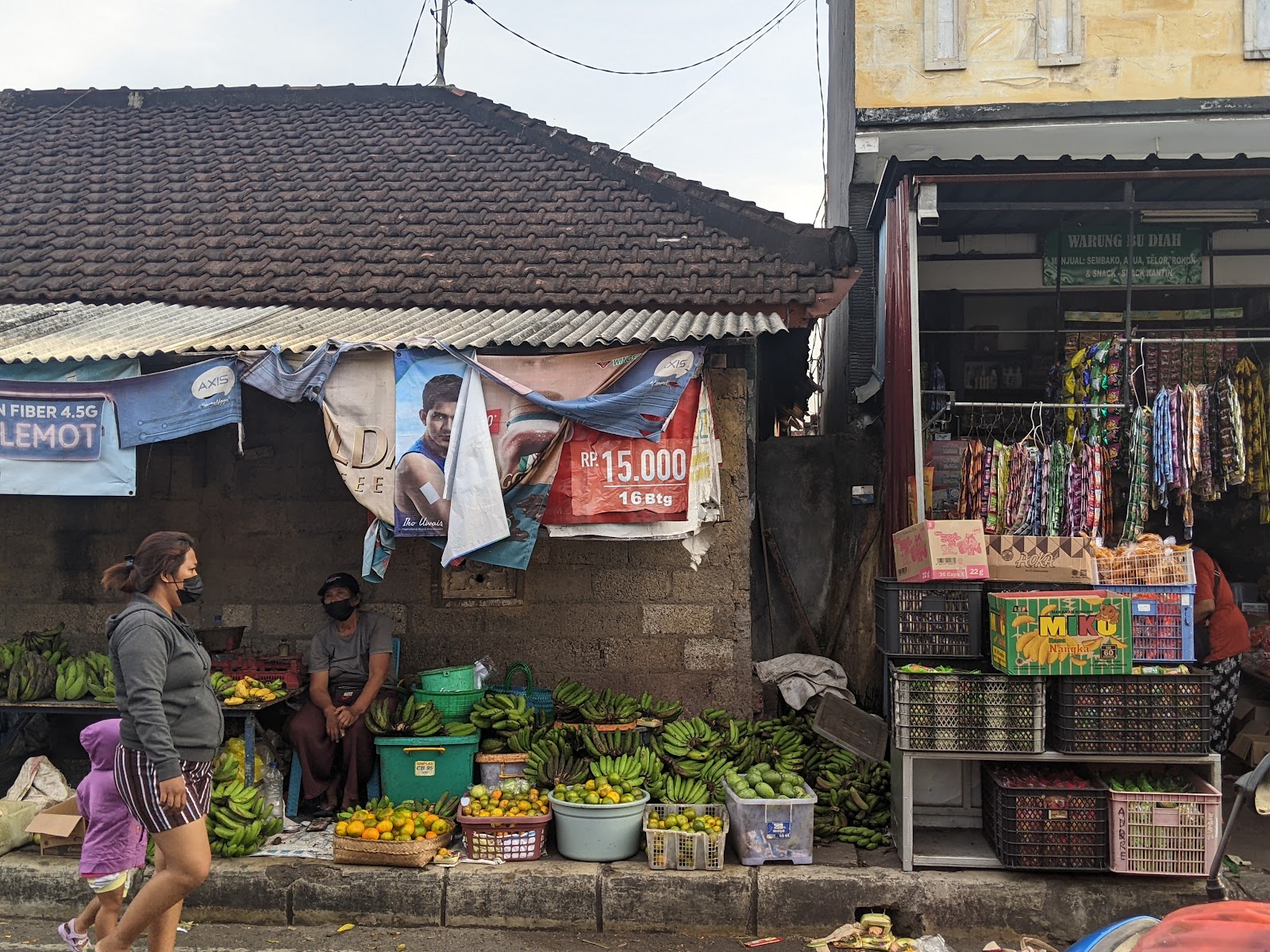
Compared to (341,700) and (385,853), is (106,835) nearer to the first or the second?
(385,853)

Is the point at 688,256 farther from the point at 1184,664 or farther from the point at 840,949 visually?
the point at 840,949

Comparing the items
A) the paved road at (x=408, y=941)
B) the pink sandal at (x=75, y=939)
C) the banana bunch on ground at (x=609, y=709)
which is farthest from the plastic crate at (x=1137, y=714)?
the pink sandal at (x=75, y=939)

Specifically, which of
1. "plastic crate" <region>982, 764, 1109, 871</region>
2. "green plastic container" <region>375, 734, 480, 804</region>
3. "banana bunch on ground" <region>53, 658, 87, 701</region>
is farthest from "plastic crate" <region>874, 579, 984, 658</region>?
"banana bunch on ground" <region>53, 658, 87, 701</region>

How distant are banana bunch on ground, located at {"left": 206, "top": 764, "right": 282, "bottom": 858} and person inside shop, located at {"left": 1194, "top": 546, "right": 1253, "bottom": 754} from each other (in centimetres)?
640

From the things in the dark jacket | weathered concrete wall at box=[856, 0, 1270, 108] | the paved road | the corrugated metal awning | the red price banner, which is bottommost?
the paved road

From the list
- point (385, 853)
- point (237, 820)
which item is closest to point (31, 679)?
point (237, 820)

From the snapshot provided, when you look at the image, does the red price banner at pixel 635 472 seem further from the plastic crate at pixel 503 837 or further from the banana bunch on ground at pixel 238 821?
the banana bunch on ground at pixel 238 821

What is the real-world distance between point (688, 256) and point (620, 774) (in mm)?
4119

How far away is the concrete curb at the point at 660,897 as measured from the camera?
548 cm

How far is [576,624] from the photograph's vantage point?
740cm

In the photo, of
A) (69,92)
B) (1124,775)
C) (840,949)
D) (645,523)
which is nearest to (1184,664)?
(1124,775)

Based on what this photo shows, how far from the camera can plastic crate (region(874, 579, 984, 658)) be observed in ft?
19.1

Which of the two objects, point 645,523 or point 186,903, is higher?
point 645,523

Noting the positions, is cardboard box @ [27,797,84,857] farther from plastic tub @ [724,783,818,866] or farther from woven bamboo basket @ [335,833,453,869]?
plastic tub @ [724,783,818,866]
